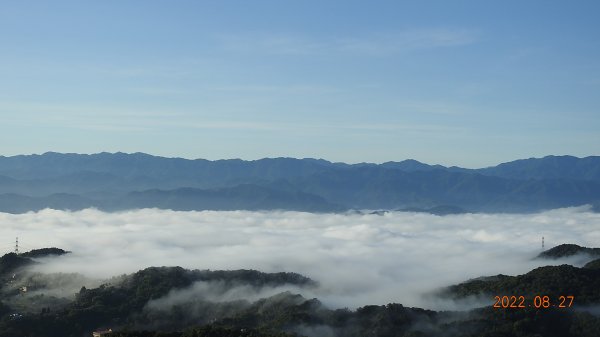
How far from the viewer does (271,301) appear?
13325cm

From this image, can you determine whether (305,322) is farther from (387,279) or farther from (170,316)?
(387,279)

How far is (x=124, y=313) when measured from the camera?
13188cm

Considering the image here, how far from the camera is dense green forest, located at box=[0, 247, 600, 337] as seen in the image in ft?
367

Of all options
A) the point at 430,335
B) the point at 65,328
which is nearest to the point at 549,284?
the point at 430,335

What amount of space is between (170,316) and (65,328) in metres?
18.7

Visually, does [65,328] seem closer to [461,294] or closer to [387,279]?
[461,294]

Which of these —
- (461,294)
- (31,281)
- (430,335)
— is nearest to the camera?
(430,335)

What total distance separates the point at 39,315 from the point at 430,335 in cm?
6192

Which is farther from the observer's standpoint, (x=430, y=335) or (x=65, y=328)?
(x=65, y=328)

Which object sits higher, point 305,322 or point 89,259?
point 89,259

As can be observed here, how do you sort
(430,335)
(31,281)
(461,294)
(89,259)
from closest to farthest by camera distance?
1. (430,335)
2. (461,294)
3. (31,281)
4. (89,259)

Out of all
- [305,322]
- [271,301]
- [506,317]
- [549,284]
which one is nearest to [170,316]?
[271,301]

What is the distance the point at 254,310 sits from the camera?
130 metres

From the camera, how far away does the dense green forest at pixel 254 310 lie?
367 feet
